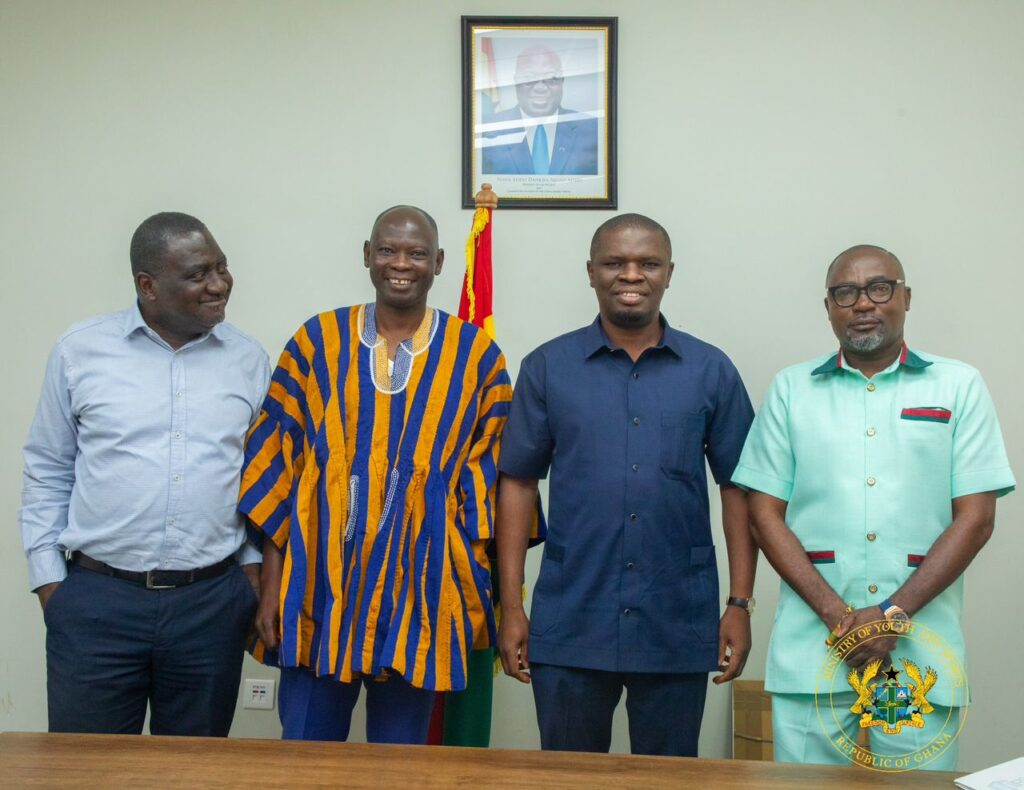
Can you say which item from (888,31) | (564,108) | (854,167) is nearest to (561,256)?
(564,108)

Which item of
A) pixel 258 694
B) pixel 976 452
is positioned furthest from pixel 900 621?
pixel 258 694

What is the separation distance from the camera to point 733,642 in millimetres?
2285

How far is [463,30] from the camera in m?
3.19

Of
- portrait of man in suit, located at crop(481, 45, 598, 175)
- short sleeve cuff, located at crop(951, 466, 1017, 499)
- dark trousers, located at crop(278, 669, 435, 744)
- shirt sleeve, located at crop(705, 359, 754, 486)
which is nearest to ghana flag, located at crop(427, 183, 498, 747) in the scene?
dark trousers, located at crop(278, 669, 435, 744)

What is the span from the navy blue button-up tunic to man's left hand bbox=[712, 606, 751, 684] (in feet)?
0.11

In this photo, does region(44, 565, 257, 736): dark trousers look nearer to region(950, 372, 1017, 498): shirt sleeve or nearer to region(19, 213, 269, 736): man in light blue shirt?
region(19, 213, 269, 736): man in light blue shirt

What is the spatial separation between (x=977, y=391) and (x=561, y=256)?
4.70 ft

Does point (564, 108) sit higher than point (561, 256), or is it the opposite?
point (564, 108)

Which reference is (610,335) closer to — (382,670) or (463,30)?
(382,670)

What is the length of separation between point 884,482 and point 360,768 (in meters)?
1.19

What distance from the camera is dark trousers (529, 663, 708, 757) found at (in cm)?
225

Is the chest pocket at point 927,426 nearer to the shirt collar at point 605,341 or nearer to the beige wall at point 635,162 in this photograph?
the shirt collar at point 605,341

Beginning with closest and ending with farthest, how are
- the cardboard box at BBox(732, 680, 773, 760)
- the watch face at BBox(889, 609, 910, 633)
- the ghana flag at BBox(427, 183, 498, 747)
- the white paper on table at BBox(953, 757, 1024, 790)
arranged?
the white paper on table at BBox(953, 757, 1024, 790) < the watch face at BBox(889, 609, 910, 633) < the ghana flag at BBox(427, 183, 498, 747) < the cardboard box at BBox(732, 680, 773, 760)

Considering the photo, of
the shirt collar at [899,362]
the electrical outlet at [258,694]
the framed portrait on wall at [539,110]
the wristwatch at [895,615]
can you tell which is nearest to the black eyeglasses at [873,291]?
the shirt collar at [899,362]
